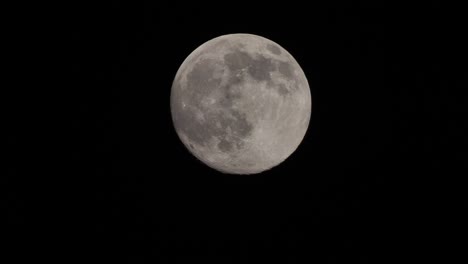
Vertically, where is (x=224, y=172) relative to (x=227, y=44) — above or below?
below

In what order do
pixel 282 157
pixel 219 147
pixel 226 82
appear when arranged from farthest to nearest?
→ pixel 282 157 < pixel 219 147 < pixel 226 82

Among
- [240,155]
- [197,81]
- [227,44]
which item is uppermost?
[227,44]

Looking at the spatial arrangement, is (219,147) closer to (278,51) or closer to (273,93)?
(273,93)

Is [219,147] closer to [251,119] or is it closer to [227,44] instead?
[251,119]

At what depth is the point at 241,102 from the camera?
351 cm

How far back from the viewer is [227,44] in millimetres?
3811

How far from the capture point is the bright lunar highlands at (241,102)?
3.54 m

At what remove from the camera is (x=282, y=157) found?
4078 millimetres

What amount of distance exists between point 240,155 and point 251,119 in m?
0.46

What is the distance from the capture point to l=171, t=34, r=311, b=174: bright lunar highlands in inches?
139

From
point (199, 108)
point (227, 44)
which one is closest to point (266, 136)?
point (199, 108)

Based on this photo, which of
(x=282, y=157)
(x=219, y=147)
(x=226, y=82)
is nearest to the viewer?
(x=226, y=82)

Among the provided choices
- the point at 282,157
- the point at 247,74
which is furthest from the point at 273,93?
the point at 282,157

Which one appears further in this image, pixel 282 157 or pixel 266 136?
pixel 282 157
